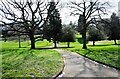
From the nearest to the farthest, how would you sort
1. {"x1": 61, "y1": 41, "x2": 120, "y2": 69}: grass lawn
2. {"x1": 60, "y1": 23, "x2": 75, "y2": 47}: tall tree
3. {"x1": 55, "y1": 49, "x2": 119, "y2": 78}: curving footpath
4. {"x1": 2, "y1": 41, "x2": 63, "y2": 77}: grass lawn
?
{"x1": 2, "y1": 41, "x2": 63, "y2": 77}: grass lawn < {"x1": 55, "y1": 49, "x2": 119, "y2": 78}: curving footpath < {"x1": 61, "y1": 41, "x2": 120, "y2": 69}: grass lawn < {"x1": 60, "y1": 23, "x2": 75, "y2": 47}: tall tree

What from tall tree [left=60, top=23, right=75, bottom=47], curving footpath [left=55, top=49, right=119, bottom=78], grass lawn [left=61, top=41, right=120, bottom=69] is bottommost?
curving footpath [left=55, top=49, right=119, bottom=78]

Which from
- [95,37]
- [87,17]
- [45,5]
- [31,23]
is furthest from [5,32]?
[95,37]

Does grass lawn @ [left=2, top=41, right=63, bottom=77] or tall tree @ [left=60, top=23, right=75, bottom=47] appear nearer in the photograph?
grass lawn @ [left=2, top=41, right=63, bottom=77]

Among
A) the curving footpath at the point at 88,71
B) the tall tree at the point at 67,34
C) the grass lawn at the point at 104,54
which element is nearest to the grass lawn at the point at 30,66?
the curving footpath at the point at 88,71

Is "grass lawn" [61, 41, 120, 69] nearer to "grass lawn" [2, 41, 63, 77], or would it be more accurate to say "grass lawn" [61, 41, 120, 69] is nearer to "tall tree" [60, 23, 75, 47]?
"grass lawn" [2, 41, 63, 77]

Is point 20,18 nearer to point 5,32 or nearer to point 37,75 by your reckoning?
point 5,32

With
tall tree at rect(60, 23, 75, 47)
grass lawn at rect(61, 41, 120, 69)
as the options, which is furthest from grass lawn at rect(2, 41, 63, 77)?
tall tree at rect(60, 23, 75, 47)

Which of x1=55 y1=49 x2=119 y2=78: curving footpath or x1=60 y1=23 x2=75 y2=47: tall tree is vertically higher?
x1=60 y1=23 x2=75 y2=47: tall tree

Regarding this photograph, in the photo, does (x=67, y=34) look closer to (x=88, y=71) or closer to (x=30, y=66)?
(x=30, y=66)

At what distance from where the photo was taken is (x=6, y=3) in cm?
3984

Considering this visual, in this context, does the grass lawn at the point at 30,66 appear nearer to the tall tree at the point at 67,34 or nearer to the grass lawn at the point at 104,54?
the grass lawn at the point at 104,54

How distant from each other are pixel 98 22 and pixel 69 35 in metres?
22.7

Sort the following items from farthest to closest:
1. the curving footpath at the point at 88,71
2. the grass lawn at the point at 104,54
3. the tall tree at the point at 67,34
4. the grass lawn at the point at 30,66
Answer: the tall tree at the point at 67,34, the grass lawn at the point at 104,54, the curving footpath at the point at 88,71, the grass lawn at the point at 30,66

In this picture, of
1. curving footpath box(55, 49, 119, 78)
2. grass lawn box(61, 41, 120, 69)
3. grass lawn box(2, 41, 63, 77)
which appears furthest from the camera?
grass lawn box(61, 41, 120, 69)
